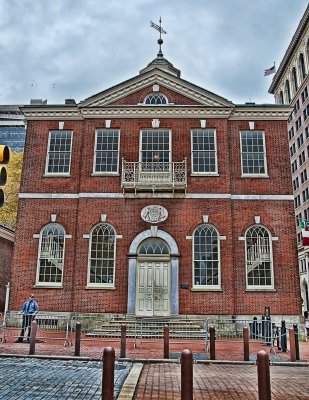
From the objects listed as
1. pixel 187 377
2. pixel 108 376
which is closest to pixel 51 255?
pixel 108 376

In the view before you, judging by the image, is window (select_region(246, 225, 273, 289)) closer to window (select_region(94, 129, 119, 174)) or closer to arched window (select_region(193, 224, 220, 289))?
arched window (select_region(193, 224, 220, 289))

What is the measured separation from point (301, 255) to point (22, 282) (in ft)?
131

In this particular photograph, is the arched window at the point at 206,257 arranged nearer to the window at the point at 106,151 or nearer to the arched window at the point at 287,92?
the window at the point at 106,151

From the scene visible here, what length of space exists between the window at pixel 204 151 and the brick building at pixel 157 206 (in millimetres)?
51

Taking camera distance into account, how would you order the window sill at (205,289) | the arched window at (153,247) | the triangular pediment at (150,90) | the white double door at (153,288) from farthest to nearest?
the triangular pediment at (150,90) < the arched window at (153,247) < the white double door at (153,288) < the window sill at (205,289)

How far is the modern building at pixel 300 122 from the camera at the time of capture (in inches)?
2066

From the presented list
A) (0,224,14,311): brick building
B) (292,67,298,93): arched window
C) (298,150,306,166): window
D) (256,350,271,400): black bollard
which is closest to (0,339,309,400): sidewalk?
(256,350,271,400): black bollard

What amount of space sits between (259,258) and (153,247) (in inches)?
196

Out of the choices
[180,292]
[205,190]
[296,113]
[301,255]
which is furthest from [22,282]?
[296,113]

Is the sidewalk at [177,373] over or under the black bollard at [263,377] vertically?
under

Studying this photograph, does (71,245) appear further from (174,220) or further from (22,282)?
(174,220)

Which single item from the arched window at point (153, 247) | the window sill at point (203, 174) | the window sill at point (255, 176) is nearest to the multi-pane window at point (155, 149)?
the window sill at point (203, 174)

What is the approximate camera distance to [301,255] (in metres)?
51.1

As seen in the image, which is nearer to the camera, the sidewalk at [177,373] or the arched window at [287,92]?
the sidewalk at [177,373]
